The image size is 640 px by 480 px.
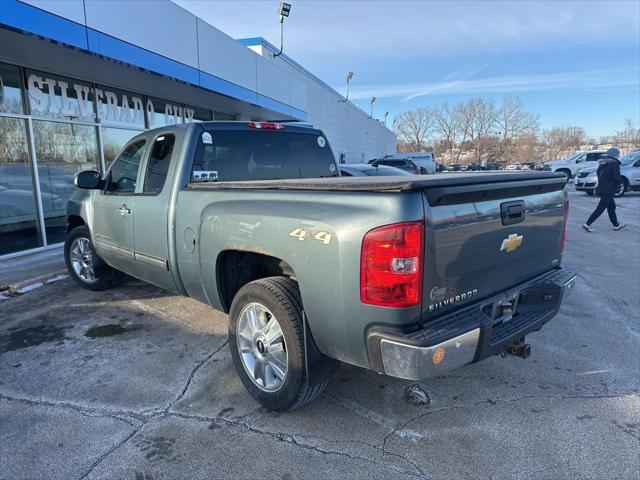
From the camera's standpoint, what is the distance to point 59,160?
29.3 feet

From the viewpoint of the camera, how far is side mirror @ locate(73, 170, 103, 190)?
449cm

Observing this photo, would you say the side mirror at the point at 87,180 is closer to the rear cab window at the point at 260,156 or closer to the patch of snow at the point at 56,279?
the rear cab window at the point at 260,156

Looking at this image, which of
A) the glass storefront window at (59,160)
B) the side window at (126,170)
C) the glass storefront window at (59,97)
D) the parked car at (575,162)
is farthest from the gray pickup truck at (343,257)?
the parked car at (575,162)

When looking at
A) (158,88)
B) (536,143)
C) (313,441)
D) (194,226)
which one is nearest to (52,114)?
(158,88)

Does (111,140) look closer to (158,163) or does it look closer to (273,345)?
(158,163)

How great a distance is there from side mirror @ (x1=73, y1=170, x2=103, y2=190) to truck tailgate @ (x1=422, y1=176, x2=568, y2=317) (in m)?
3.86

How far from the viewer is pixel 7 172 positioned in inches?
311

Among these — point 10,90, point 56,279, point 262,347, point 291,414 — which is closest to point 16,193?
point 10,90

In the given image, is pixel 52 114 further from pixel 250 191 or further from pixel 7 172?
pixel 250 191

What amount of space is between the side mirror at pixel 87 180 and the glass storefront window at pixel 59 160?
15.5 feet

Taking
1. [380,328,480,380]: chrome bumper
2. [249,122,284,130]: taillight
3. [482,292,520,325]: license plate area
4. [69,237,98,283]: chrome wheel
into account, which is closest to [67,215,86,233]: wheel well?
[69,237,98,283]: chrome wheel

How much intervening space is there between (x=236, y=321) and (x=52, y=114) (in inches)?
301

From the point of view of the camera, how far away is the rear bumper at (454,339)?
2104 mm

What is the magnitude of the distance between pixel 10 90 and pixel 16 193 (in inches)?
74.1
